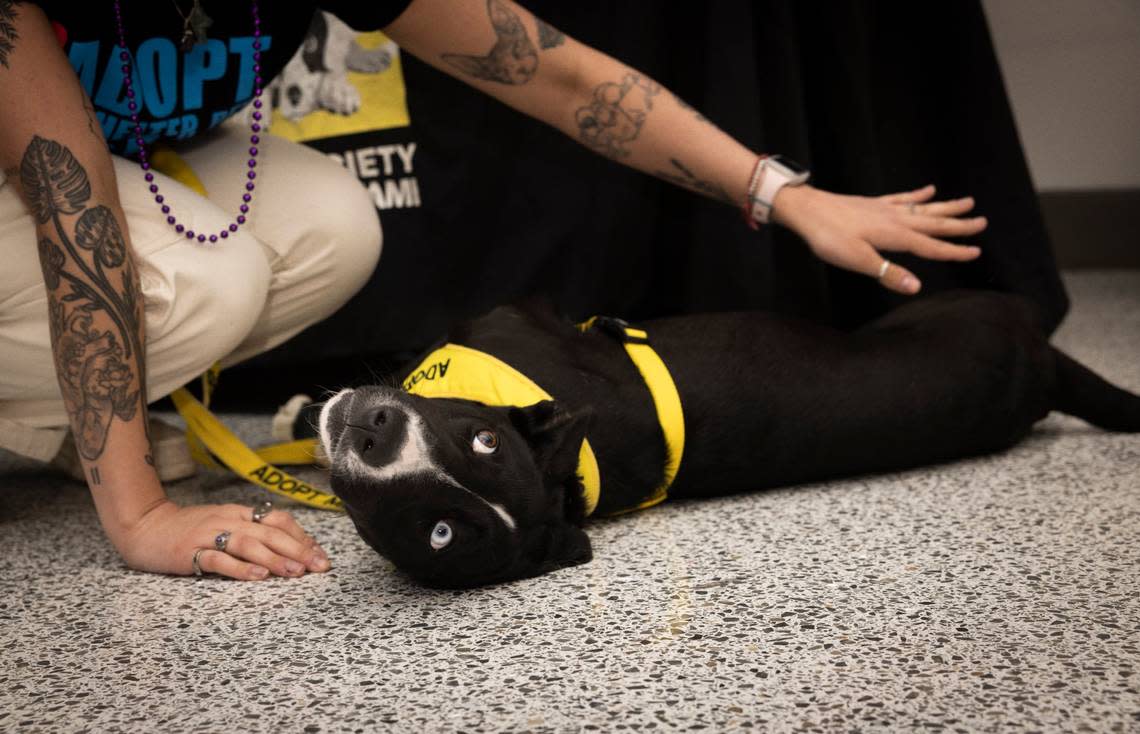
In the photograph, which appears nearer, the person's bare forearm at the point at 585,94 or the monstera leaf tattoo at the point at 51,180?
the monstera leaf tattoo at the point at 51,180

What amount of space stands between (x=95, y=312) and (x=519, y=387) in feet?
1.79

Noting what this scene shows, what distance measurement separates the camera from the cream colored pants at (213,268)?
1564 mm

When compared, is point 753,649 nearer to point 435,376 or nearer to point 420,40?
point 435,376

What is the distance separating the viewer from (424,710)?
111 cm

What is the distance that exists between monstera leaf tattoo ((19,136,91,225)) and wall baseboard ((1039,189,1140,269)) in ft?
8.71

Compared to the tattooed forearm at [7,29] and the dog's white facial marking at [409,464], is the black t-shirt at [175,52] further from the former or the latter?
the dog's white facial marking at [409,464]

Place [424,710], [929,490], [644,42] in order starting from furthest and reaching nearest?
[644,42] < [929,490] < [424,710]

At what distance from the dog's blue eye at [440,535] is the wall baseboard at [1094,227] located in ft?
8.03

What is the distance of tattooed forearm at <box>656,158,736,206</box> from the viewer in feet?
5.56

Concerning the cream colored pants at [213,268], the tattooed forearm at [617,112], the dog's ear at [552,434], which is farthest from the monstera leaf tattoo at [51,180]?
the tattooed forearm at [617,112]

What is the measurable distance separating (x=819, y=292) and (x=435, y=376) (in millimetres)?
967

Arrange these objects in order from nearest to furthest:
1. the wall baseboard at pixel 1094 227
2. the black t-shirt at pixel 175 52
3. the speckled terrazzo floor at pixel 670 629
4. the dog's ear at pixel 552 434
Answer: the speckled terrazzo floor at pixel 670 629 → the dog's ear at pixel 552 434 → the black t-shirt at pixel 175 52 → the wall baseboard at pixel 1094 227

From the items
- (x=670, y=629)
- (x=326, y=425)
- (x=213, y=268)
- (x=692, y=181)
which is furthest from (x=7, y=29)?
(x=670, y=629)

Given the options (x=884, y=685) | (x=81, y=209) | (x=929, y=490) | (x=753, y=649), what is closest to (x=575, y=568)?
(x=753, y=649)
